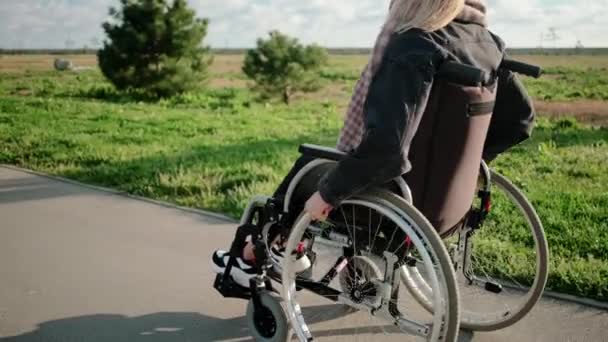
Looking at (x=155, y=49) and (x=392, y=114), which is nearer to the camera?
(x=392, y=114)

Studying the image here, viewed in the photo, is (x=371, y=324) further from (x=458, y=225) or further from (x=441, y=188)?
(x=441, y=188)

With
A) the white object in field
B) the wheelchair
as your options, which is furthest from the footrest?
the white object in field

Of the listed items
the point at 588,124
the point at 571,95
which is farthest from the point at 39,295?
the point at 571,95

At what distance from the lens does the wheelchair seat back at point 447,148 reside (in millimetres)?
1906

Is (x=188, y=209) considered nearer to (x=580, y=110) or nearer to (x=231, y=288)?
(x=231, y=288)

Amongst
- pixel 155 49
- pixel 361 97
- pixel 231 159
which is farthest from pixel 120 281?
pixel 155 49

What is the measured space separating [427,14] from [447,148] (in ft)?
1.35

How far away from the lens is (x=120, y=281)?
10.4 feet

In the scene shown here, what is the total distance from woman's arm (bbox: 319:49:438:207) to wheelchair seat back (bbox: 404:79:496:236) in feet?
0.27

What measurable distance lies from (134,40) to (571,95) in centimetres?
1374

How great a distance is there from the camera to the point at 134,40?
68.9 ft

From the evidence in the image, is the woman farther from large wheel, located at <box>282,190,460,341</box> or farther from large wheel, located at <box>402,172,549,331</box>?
large wheel, located at <box>402,172,549,331</box>

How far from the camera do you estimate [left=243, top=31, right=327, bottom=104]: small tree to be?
28234 mm

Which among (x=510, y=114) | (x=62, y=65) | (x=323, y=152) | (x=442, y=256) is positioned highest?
(x=62, y=65)
